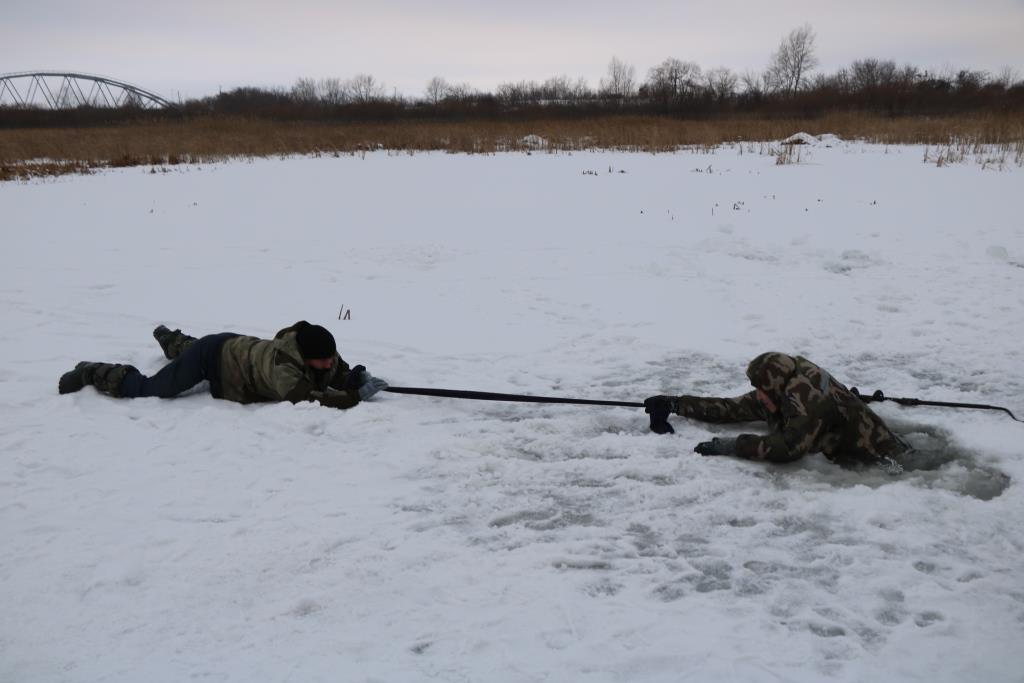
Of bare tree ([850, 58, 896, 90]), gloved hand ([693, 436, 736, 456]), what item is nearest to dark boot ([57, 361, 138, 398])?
gloved hand ([693, 436, 736, 456])

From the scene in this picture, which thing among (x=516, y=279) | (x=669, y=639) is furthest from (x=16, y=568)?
(x=516, y=279)

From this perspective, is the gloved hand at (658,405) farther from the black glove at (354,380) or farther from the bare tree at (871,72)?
the bare tree at (871,72)

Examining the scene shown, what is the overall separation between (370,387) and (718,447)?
7.93ft

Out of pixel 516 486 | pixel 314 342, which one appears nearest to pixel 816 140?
pixel 314 342

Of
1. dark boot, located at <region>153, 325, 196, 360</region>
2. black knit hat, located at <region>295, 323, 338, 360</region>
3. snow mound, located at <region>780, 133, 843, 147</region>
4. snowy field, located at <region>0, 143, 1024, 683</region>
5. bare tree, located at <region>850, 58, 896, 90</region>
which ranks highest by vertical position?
bare tree, located at <region>850, 58, 896, 90</region>

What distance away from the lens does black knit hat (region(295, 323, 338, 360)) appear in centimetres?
466

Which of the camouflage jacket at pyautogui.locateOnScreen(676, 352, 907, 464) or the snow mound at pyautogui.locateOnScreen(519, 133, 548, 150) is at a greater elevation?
the snow mound at pyautogui.locateOnScreen(519, 133, 548, 150)

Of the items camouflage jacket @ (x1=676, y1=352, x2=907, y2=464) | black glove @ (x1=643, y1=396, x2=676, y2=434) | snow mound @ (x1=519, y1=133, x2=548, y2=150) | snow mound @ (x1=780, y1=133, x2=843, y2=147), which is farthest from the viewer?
snow mound @ (x1=519, y1=133, x2=548, y2=150)

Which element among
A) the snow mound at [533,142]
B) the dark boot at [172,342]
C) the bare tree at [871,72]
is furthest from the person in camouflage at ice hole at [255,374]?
the bare tree at [871,72]

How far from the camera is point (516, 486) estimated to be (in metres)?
3.87

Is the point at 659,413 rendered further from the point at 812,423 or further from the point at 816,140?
the point at 816,140

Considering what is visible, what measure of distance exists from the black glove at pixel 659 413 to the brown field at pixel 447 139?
16.2 m

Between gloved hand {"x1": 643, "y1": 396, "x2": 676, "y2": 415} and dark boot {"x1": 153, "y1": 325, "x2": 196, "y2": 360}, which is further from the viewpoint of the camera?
dark boot {"x1": 153, "y1": 325, "x2": 196, "y2": 360}

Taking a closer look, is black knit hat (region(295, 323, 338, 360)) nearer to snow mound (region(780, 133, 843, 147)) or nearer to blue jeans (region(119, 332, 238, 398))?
blue jeans (region(119, 332, 238, 398))
